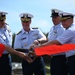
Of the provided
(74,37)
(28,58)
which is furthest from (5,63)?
(74,37)

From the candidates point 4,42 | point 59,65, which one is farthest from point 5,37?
point 59,65

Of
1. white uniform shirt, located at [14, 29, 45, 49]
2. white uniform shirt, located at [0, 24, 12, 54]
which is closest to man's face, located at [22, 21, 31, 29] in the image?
white uniform shirt, located at [14, 29, 45, 49]

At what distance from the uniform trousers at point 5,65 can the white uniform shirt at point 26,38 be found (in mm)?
375

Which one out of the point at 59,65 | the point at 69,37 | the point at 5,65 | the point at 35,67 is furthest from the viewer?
the point at 5,65

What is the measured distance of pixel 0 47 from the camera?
740 centimetres

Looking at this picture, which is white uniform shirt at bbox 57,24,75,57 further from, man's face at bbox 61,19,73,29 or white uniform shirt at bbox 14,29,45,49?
white uniform shirt at bbox 14,29,45,49

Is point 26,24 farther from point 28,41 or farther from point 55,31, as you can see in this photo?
point 55,31

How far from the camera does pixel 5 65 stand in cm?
820

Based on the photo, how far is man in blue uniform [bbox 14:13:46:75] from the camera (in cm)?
800

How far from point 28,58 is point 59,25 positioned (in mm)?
1190

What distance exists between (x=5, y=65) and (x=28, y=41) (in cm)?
87

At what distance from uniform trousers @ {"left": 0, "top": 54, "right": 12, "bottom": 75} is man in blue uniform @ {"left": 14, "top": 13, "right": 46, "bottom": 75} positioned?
38 centimetres

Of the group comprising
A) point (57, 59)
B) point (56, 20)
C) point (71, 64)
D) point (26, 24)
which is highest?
point (56, 20)

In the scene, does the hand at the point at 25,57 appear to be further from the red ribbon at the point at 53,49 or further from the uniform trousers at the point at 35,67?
the red ribbon at the point at 53,49
